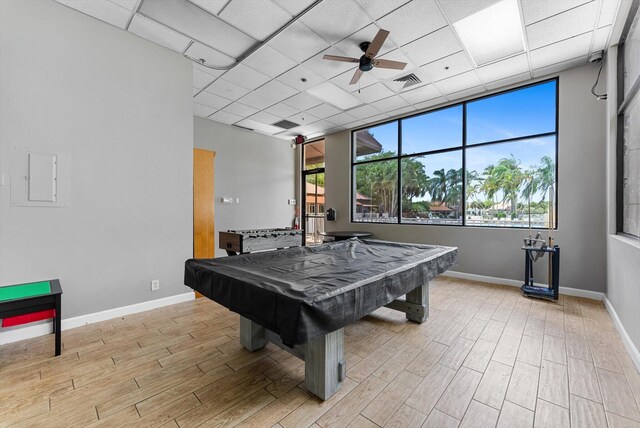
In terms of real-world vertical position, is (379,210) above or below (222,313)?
above

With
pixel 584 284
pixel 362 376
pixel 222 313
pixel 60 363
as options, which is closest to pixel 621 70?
pixel 584 284

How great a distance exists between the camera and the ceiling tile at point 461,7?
2545mm

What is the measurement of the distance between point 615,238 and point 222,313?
4.29 m

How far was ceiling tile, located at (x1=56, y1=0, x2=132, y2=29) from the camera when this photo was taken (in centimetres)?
259

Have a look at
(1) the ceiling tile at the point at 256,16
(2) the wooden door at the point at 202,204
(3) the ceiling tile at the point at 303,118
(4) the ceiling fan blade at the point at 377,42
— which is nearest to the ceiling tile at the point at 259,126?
(3) the ceiling tile at the point at 303,118

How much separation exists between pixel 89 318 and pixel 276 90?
3.85 metres

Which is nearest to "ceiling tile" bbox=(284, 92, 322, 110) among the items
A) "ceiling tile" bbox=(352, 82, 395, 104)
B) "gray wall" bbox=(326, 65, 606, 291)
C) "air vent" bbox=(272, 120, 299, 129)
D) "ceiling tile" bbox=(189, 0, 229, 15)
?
"ceiling tile" bbox=(352, 82, 395, 104)

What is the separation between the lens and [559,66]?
3596mm

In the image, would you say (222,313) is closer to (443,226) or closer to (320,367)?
(320,367)

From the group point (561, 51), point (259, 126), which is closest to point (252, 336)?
point (561, 51)

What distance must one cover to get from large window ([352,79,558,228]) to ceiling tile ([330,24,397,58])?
224cm

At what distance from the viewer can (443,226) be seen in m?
4.81

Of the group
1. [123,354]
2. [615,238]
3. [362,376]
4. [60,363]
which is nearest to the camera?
[362,376]

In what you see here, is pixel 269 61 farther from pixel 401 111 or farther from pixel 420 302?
pixel 420 302
